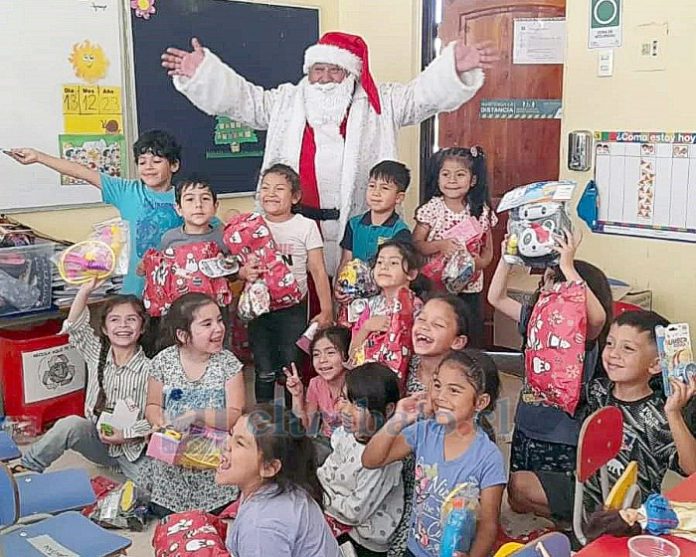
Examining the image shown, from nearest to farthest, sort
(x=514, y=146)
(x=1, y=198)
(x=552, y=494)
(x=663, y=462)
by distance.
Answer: (x=663, y=462)
(x=552, y=494)
(x=1, y=198)
(x=514, y=146)

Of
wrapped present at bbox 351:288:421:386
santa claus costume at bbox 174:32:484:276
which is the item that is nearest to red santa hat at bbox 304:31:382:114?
santa claus costume at bbox 174:32:484:276

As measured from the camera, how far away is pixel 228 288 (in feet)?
9.70

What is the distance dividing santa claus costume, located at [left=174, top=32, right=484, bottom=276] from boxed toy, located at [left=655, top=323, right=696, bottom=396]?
4.73 feet

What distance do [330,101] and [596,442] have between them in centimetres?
191

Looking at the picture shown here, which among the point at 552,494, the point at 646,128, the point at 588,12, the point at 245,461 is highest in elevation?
the point at 588,12

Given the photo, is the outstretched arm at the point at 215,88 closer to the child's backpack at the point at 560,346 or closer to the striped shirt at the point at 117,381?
the striped shirt at the point at 117,381

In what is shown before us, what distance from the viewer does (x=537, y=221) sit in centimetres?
234

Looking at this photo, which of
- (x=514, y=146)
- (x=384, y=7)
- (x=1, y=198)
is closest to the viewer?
(x=1, y=198)

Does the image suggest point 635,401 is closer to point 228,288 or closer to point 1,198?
point 228,288

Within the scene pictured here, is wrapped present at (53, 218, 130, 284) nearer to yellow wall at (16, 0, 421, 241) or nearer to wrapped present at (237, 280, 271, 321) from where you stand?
wrapped present at (237, 280, 271, 321)

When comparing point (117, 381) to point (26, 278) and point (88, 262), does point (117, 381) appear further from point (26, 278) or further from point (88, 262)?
point (26, 278)

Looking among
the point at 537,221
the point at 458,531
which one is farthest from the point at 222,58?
the point at 458,531

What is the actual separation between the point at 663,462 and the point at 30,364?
228 cm

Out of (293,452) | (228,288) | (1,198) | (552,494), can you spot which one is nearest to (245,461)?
(293,452)
